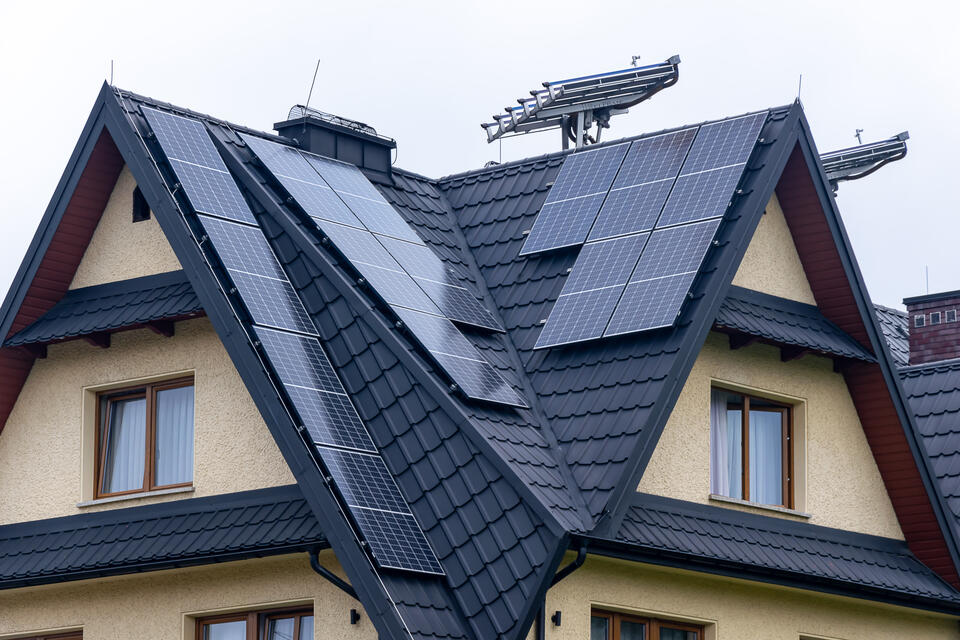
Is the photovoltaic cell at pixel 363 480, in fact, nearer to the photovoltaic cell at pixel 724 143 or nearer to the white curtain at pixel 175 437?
the white curtain at pixel 175 437

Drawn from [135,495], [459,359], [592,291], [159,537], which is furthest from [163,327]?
[592,291]

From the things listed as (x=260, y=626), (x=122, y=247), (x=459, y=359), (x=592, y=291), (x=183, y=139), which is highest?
(x=183, y=139)

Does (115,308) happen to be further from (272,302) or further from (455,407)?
(455,407)

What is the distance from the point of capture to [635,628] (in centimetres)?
2000

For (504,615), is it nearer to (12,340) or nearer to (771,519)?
(771,519)

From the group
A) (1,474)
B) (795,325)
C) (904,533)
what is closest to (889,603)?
(904,533)

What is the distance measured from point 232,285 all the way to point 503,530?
440 cm

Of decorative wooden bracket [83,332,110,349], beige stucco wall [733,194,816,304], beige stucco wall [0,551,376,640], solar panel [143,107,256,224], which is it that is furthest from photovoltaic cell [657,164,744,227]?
decorative wooden bracket [83,332,110,349]

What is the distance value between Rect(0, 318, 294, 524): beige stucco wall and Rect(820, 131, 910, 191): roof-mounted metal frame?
18011 mm

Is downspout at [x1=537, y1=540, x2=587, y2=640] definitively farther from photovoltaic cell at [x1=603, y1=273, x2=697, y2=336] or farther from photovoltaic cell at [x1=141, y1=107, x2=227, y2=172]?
photovoltaic cell at [x1=141, y1=107, x2=227, y2=172]

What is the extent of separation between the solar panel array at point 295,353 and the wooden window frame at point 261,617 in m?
1.49

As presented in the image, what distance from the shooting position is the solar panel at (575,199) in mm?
23125

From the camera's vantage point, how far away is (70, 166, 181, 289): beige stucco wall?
21672mm

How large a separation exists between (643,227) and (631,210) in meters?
0.54
